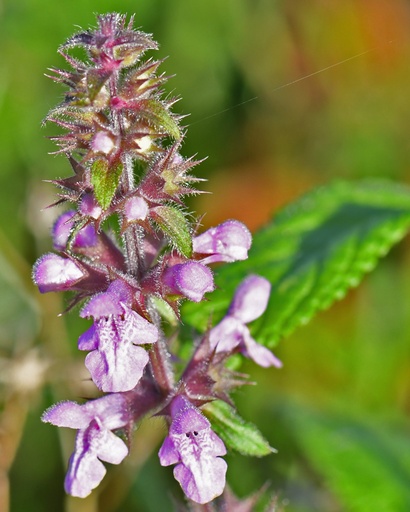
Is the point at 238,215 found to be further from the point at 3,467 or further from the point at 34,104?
the point at 3,467

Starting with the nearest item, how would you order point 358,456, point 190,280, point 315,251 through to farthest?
point 190,280 → point 315,251 → point 358,456

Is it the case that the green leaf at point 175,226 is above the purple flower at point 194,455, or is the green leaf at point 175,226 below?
above

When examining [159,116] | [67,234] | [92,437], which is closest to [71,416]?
→ [92,437]

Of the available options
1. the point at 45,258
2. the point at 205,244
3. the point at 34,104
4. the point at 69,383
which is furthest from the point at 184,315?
the point at 34,104

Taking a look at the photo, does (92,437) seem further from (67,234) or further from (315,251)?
(315,251)

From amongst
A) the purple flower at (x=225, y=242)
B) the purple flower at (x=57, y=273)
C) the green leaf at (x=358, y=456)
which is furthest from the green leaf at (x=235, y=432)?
the green leaf at (x=358, y=456)

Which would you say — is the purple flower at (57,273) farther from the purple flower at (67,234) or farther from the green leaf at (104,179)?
the green leaf at (104,179)
